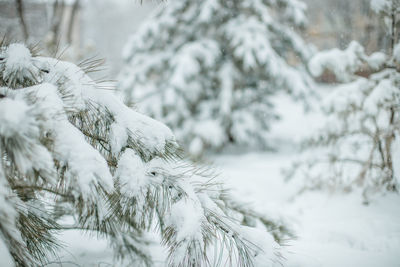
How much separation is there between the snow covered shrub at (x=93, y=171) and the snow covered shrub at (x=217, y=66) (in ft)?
12.1

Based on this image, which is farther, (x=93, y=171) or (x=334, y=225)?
(x=334, y=225)

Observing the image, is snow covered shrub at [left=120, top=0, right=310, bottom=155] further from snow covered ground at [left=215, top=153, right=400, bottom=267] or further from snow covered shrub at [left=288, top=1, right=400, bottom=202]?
snow covered shrub at [left=288, top=1, right=400, bottom=202]

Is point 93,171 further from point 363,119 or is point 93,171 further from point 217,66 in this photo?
point 217,66

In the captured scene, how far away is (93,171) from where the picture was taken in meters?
0.74

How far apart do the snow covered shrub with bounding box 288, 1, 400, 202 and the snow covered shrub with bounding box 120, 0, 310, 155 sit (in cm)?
195

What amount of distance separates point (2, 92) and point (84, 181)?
357mm

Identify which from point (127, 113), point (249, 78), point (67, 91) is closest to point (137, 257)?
point (127, 113)

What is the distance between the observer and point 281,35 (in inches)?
201

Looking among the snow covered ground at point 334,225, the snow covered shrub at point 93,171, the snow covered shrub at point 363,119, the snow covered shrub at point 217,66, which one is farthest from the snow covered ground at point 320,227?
the snow covered shrub at point 217,66

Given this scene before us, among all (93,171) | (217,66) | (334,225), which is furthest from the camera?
(217,66)

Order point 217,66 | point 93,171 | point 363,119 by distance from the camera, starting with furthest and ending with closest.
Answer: point 217,66 → point 363,119 → point 93,171

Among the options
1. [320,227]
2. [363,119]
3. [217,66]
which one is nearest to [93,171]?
[320,227]

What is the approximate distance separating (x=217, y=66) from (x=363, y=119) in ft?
9.98

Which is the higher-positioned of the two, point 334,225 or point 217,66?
point 217,66
